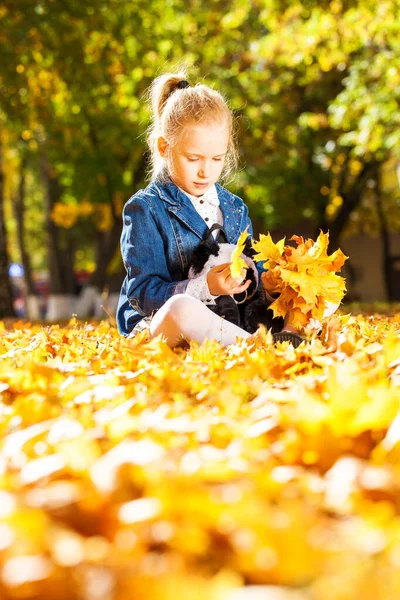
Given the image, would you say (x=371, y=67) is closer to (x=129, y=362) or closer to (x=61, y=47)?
(x=61, y=47)

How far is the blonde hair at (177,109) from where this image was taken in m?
4.41

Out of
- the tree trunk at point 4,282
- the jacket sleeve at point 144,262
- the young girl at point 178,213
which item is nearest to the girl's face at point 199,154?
the young girl at point 178,213

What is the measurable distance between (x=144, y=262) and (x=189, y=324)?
26.3 inches

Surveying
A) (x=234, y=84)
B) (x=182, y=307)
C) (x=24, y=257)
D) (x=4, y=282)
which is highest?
(x=234, y=84)

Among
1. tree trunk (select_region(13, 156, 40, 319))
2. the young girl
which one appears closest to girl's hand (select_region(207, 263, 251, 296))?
the young girl

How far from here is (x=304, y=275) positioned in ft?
12.8

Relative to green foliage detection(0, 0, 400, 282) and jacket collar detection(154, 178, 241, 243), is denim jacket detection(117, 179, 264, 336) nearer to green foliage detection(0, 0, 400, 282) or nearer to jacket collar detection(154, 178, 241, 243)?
jacket collar detection(154, 178, 241, 243)

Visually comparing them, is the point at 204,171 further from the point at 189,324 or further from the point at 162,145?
the point at 189,324

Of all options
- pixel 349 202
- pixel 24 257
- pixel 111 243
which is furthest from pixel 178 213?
pixel 24 257

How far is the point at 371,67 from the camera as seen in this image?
1413cm

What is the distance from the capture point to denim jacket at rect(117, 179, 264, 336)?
13.6 feet

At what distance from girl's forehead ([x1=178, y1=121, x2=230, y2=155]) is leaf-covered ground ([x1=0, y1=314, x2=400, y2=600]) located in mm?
2188

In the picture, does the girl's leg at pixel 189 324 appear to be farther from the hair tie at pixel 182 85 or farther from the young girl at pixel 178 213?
the hair tie at pixel 182 85

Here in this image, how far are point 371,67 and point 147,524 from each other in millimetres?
13982
